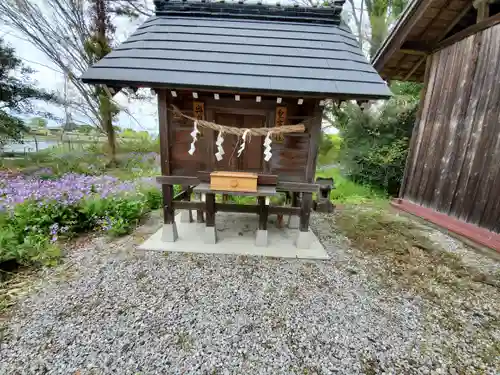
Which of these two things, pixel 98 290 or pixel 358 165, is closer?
pixel 98 290

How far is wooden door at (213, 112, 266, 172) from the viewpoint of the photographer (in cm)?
365

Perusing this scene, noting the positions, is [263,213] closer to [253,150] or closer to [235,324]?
[253,150]

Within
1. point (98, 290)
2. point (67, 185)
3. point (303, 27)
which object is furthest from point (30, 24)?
point (98, 290)

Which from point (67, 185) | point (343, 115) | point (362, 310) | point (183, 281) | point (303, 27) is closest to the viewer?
point (362, 310)

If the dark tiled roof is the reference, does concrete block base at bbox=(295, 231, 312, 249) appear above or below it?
below

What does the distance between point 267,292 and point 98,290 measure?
81.5 inches

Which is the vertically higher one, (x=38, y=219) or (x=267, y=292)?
(x=38, y=219)

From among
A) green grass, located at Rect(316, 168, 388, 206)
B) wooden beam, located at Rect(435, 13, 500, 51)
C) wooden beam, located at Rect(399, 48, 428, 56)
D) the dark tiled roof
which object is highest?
wooden beam, located at Rect(399, 48, 428, 56)

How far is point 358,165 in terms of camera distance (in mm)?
7988

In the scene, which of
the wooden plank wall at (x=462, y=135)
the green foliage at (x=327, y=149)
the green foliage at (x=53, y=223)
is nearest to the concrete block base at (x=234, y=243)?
the green foliage at (x=53, y=223)

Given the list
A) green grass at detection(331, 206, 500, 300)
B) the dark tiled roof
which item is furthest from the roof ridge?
green grass at detection(331, 206, 500, 300)

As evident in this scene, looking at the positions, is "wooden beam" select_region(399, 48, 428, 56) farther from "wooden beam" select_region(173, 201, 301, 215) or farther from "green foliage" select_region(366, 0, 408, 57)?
"wooden beam" select_region(173, 201, 301, 215)

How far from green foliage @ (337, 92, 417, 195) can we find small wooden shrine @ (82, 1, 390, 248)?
176 inches

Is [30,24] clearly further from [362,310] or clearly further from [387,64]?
[362,310]
